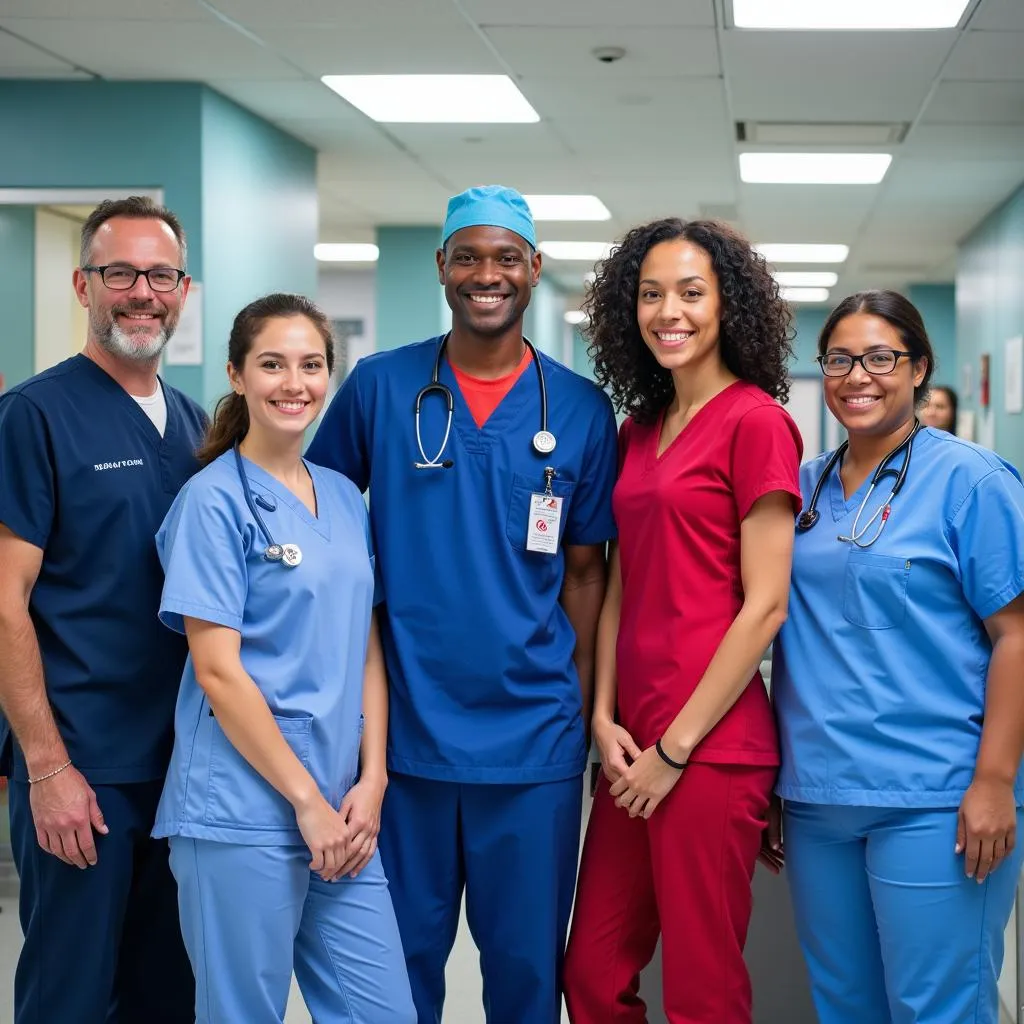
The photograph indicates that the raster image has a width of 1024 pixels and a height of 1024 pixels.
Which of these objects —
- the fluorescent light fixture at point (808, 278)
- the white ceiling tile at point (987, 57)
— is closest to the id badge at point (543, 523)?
the white ceiling tile at point (987, 57)

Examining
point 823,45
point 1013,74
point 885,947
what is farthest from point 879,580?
point 1013,74

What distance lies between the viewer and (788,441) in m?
1.71

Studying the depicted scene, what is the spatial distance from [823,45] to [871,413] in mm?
2608

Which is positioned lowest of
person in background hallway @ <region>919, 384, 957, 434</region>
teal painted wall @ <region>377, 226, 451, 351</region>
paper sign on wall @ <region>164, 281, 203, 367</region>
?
person in background hallway @ <region>919, 384, 957, 434</region>

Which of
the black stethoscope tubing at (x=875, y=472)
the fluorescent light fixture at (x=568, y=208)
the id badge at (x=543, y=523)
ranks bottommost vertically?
the id badge at (x=543, y=523)

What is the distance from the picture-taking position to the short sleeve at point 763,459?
1672 mm

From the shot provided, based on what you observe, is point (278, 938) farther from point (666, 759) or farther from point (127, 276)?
point (127, 276)

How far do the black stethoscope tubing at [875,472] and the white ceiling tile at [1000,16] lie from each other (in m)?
2.28

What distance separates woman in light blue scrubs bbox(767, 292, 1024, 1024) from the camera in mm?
1605

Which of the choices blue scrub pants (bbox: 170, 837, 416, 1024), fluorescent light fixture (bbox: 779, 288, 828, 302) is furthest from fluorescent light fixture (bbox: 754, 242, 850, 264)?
blue scrub pants (bbox: 170, 837, 416, 1024)

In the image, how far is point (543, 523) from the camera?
1.83 meters

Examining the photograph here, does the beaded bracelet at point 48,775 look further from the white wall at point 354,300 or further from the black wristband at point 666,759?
the white wall at point 354,300

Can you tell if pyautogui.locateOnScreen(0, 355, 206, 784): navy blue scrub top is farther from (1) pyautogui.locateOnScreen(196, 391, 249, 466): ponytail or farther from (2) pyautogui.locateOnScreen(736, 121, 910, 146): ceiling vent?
(2) pyautogui.locateOnScreen(736, 121, 910, 146): ceiling vent

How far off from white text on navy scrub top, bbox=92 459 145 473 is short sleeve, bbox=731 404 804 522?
0.82 meters
